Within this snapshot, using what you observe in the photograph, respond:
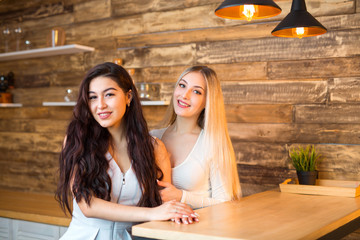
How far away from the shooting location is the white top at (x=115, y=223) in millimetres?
2170

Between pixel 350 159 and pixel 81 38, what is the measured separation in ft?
8.27

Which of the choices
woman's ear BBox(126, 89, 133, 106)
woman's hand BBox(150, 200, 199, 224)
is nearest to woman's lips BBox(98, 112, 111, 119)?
woman's ear BBox(126, 89, 133, 106)

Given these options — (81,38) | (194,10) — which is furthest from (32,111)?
(194,10)

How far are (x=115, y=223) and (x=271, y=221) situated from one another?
79cm

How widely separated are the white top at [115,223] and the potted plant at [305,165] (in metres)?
1.15

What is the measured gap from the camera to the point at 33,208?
340cm

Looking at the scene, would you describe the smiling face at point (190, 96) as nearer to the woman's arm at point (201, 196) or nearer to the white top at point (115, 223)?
the woman's arm at point (201, 196)

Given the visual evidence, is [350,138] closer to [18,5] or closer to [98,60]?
[98,60]

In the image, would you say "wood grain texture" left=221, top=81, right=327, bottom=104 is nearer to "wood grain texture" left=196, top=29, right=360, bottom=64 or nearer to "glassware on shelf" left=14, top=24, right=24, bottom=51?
"wood grain texture" left=196, top=29, right=360, bottom=64

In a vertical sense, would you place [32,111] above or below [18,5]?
below

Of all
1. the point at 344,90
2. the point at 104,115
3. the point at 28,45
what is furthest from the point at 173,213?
the point at 28,45

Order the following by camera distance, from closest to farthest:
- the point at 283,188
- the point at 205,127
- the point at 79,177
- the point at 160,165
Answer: the point at 79,177 < the point at 160,165 < the point at 205,127 < the point at 283,188

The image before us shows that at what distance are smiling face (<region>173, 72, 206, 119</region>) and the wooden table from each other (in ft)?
1.94

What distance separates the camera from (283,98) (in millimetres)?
3059
